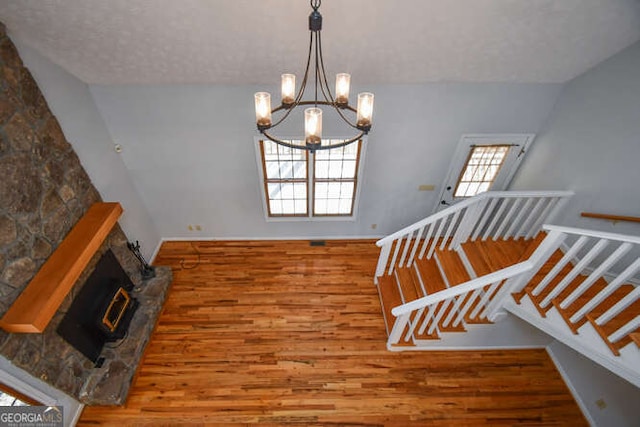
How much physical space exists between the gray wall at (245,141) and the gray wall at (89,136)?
141mm

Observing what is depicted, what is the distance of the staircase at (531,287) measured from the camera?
2039mm

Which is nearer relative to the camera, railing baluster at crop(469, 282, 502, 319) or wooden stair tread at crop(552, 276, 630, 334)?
wooden stair tread at crop(552, 276, 630, 334)

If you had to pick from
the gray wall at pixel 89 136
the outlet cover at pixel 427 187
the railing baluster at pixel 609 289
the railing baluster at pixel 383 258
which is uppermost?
the outlet cover at pixel 427 187

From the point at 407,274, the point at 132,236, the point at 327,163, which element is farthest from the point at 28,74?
the point at 407,274

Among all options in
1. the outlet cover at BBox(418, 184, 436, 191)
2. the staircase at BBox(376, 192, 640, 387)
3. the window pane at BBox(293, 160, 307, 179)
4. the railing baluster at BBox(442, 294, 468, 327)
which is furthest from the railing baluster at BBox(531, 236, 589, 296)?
the window pane at BBox(293, 160, 307, 179)

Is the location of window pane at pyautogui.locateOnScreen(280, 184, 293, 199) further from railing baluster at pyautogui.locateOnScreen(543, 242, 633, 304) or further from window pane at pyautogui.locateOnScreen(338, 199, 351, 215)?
railing baluster at pyautogui.locateOnScreen(543, 242, 633, 304)

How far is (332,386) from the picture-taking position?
9.93ft

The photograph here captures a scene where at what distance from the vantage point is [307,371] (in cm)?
313

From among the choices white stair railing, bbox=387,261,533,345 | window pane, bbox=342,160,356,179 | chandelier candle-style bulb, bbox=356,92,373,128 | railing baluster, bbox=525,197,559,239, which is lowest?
white stair railing, bbox=387,261,533,345

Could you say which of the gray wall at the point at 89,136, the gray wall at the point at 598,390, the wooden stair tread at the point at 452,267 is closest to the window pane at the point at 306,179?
the wooden stair tread at the point at 452,267

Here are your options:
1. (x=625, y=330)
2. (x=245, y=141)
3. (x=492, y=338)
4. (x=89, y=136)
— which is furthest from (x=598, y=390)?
(x=89, y=136)

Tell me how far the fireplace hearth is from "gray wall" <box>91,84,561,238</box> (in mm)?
1305

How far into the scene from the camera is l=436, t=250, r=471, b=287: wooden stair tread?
3.34 meters

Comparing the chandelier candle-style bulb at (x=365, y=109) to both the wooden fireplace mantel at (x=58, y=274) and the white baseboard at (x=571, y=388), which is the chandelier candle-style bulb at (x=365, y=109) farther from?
the white baseboard at (x=571, y=388)
